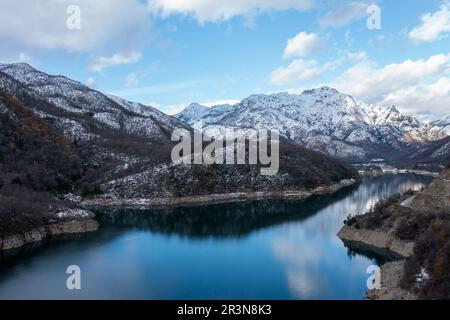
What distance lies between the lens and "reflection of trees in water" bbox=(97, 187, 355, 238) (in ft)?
232

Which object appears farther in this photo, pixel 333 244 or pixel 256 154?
pixel 256 154

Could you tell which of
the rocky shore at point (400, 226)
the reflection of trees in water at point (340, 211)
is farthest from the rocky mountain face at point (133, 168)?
the rocky shore at point (400, 226)

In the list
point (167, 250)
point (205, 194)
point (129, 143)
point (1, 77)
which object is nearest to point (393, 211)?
point (167, 250)

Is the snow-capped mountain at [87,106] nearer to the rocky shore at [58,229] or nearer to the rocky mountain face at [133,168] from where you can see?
the rocky mountain face at [133,168]

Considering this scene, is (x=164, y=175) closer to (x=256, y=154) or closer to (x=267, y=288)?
(x=256, y=154)

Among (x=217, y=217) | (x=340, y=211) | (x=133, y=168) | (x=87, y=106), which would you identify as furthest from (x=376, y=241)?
(x=87, y=106)

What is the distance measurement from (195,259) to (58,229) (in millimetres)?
22131

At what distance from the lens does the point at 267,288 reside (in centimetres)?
3844

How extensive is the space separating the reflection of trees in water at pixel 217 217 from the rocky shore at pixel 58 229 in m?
4.44

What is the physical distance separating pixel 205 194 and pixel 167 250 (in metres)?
42.8

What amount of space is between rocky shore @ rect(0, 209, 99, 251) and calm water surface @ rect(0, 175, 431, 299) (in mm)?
1757

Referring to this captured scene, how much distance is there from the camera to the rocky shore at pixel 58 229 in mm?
54188

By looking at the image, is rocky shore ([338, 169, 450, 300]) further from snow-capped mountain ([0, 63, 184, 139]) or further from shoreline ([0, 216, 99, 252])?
snow-capped mountain ([0, 63, 184, 139])

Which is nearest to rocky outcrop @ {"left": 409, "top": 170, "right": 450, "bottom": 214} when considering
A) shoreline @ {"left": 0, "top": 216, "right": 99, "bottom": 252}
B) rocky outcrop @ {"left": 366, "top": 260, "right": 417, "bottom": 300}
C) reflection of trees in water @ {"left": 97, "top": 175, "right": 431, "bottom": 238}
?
rocky outcrop @ {"left": 366, "top": 260, "right": 417, "bottom": 300}
